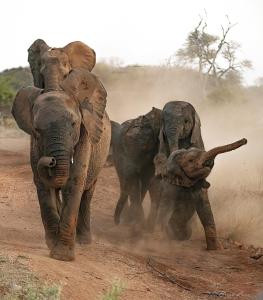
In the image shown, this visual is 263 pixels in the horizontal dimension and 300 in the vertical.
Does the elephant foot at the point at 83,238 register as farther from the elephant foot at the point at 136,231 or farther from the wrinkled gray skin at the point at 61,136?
the elephant foot at the point at 136,231

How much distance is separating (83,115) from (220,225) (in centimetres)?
442

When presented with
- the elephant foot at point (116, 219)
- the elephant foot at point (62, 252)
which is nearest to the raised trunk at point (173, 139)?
the elephant foot at point (116, 219)

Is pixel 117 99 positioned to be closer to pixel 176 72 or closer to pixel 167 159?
pixel 176 72

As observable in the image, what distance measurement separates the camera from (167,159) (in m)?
9.60

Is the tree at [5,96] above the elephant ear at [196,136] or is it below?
above

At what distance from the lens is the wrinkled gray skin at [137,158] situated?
11.2 m

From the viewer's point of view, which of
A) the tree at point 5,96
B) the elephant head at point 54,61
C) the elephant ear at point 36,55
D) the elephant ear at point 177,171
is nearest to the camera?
the elephant head at point 54,61

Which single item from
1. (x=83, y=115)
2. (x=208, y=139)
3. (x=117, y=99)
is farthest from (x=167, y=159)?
(x=117, y=99)

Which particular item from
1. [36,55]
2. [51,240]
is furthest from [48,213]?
[36,55]

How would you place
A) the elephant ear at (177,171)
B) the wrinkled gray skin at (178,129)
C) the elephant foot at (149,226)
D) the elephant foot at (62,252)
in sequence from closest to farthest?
the elephant foot at (62,252), the elephant ear at (177,171), the wrinkled gray skin at (178,129), the elephant foot at (149,226)

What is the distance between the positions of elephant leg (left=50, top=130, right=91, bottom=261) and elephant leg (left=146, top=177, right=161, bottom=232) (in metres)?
3.33

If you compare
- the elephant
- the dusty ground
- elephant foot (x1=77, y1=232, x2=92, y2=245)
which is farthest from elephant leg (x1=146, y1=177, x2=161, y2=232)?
elephant foot (x1=77, y1=232, x2=92, y2=245)

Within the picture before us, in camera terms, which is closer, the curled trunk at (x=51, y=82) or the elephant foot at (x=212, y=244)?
the curled trunk at (x=51, y=82)

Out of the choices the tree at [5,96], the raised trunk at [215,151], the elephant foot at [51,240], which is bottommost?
the elephant foot at [51,240]
